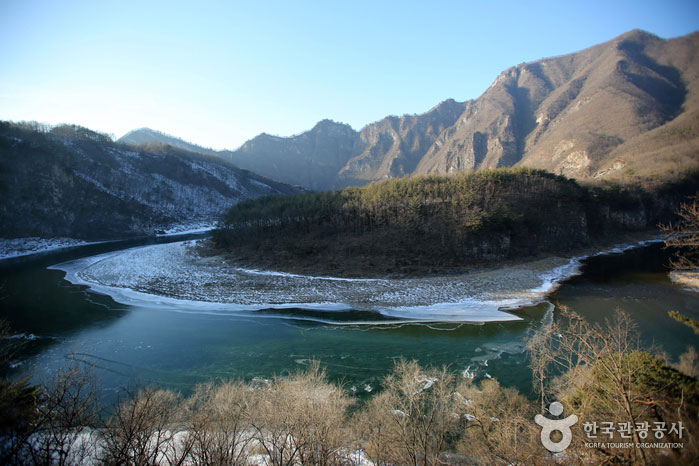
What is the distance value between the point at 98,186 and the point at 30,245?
46030mm

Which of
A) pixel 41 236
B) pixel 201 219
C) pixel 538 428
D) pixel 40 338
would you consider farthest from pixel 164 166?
pixel 538 428

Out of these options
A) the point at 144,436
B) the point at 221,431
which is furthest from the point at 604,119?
the point at 144,436

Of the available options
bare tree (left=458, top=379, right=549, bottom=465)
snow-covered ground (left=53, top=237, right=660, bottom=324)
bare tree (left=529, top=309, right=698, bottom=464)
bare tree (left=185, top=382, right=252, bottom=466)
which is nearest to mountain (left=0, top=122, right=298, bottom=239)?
snow-covered ground (left=53, top=237, right=660, bottom=324)

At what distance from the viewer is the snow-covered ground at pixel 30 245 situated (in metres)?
57.9

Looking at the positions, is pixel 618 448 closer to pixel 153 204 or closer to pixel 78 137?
pixel 153 204

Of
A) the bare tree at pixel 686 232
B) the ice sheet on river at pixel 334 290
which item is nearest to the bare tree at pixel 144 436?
the bare tree at pixel 686 232

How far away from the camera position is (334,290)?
3162 cm

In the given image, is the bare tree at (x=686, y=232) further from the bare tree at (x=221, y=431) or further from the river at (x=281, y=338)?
the bare tree at (x=221, y=431)

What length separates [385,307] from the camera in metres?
26.6

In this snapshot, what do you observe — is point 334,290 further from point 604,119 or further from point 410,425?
point 604,119

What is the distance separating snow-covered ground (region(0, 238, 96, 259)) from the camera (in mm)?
57906

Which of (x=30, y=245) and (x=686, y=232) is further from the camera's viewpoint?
(x=30, y=245)

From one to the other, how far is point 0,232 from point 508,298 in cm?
9345

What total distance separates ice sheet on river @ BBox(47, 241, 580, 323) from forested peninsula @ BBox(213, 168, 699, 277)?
3765 millimetres
